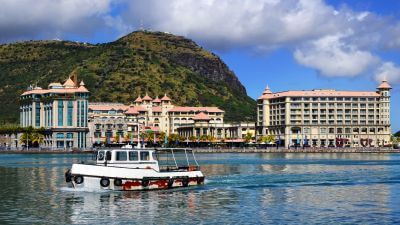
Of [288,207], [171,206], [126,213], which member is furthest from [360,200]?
[126,213]

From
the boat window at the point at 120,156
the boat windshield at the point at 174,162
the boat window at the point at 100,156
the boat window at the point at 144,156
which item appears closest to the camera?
the boat window at the point at 120,156

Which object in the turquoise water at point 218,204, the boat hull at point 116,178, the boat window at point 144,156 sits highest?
the boat window at point 144,156

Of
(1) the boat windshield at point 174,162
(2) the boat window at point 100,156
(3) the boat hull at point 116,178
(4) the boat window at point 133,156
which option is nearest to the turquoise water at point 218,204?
(3) the boat hull at point 116,178

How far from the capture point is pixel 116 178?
68.3 metres

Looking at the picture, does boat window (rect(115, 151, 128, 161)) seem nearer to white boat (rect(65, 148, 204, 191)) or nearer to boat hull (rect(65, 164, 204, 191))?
white boat (rect(65, 148, 204, 191))

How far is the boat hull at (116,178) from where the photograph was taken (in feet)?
223

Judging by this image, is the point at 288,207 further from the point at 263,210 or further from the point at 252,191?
the point at 252,191

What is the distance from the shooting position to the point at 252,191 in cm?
Result: 7169

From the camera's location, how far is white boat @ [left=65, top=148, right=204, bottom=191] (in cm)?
6800

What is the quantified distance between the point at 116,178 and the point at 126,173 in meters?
1.16

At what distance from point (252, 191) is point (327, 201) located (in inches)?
429

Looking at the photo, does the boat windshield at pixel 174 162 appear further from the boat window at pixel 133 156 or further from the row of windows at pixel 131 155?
the boat window at pixel 133 156

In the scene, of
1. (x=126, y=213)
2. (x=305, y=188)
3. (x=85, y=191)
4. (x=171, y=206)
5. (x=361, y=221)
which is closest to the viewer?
(x=361, y=221)

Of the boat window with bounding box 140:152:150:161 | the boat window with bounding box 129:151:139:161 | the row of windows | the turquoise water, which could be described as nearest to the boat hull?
the turquoise water
